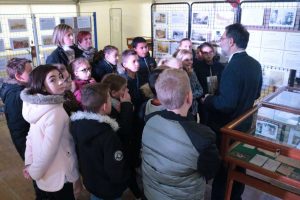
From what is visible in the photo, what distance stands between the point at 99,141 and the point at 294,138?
1.19m

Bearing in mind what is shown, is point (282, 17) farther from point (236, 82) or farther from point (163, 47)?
point (163, 47)

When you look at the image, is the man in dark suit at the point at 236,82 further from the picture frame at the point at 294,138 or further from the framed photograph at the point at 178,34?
the framed photograph at the point at 178,34

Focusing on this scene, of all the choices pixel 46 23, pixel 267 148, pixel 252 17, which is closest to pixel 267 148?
pixel 267 148

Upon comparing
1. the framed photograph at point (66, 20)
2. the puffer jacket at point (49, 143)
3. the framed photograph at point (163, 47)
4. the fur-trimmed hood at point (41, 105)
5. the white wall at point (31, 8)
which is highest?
the white wall at point (31, 8)

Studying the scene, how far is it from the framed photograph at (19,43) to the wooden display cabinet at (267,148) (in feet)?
11.7

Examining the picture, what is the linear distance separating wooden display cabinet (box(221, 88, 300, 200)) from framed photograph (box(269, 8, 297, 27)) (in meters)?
1.24

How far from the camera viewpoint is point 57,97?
5.29 ft

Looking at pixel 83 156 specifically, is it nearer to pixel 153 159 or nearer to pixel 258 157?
pixel 153 159

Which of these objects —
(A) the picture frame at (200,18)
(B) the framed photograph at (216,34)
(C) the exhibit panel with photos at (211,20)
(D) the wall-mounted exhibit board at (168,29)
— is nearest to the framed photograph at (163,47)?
(D) the wall-mounted exhibit board at (168,29)

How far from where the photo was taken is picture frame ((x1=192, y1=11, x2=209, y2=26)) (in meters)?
3.53

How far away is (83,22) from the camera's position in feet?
14.9

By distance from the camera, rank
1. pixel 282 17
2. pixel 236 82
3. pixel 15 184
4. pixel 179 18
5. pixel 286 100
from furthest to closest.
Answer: pixel 179 18 → pixel 282 17 → pixel 15 184 → pixel 286 100 → pixel 236 82

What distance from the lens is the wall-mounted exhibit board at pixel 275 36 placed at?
277 centimetres

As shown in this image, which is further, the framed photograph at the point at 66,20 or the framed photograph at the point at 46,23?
the framed photograph at the point at 66,20
